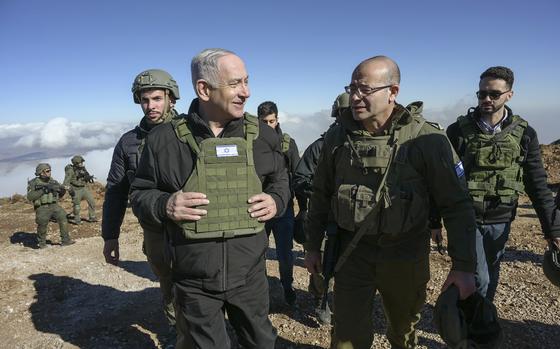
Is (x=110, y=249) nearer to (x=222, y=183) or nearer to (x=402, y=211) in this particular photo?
(x=222, y=183)

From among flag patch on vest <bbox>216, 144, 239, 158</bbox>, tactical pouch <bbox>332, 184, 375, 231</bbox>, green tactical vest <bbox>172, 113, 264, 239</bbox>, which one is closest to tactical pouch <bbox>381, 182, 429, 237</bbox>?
tactical pouch <bbox>332, 184, 375, 231</bbox>

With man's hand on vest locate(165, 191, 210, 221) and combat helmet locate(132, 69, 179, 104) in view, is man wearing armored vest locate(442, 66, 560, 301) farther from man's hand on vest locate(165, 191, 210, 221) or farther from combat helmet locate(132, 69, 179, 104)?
combat helmet locate(132, 69, 179, 104)

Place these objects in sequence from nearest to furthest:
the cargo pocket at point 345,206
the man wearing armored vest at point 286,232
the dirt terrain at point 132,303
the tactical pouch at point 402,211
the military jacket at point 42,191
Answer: the tactical pouch at point 402,211 → the cargo pocket at point 345,206 → the dirt terrain at point 132,303 → the man wearing armored vest at point 286,232 → the military jacket at point 42,191

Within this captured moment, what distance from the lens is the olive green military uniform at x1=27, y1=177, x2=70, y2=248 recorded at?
9.15 metres

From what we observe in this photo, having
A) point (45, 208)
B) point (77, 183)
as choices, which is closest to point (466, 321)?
point (45, 208)

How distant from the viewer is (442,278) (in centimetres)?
542

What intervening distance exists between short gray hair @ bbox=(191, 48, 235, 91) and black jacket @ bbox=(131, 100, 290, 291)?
235 mm

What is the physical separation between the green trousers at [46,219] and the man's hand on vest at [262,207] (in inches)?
342

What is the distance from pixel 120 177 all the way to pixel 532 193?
3808 millimetres

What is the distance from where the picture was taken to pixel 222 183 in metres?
2.23

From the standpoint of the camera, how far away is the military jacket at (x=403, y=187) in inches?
89.0

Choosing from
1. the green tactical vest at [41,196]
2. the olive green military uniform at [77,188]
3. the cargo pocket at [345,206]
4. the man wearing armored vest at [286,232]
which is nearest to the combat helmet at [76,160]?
the olive green military uniform at [77,188]

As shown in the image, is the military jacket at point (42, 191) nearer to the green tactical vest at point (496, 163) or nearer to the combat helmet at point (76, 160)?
the combat helmet at point (76, 160)

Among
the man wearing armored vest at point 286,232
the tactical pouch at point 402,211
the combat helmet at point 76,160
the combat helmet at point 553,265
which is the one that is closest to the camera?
the tactical pouch at point 402,211
